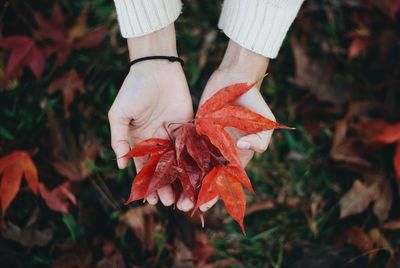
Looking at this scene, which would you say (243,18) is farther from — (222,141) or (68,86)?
(68,86)

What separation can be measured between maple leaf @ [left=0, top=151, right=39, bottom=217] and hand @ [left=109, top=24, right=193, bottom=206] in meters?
0.35

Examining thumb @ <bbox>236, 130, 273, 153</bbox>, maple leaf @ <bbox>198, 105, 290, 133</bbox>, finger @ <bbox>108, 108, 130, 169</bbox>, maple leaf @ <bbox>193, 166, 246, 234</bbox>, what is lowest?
maple leaf @ <bbox>193, 166, 246, 234</bbox>

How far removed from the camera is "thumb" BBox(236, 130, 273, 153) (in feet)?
3.07

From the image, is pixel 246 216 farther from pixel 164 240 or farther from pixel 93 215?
pixel 93 215

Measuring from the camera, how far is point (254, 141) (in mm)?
949

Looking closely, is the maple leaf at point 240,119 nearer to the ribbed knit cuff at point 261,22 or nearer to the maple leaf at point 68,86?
the ribbed knit cuff at point 261,22

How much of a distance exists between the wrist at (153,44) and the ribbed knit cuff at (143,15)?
0.03 meters

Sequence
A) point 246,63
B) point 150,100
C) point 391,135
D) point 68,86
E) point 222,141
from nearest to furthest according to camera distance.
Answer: point 222,141, point 150,100, point 246,63, point 391,135, point 68,86

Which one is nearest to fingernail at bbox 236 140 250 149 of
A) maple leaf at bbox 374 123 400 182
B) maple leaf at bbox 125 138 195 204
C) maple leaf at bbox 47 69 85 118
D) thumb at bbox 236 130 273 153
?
thumb at bbox 236 130 273 153

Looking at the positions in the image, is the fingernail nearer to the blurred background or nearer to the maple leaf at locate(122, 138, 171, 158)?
the maple leaf at locate(122, 138, 171, 158)

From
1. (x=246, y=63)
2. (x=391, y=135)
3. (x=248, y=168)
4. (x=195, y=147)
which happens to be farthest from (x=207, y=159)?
(x=391, y=135)

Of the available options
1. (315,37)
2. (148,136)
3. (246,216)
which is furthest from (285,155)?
(148,136)

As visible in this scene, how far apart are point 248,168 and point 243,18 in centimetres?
52

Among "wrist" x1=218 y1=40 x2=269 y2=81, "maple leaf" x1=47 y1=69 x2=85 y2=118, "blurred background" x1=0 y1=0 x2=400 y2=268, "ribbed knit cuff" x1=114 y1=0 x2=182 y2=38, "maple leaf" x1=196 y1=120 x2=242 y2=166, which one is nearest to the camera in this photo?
"maple leaf" x1=196 y1=120 x2=242 y2=166
